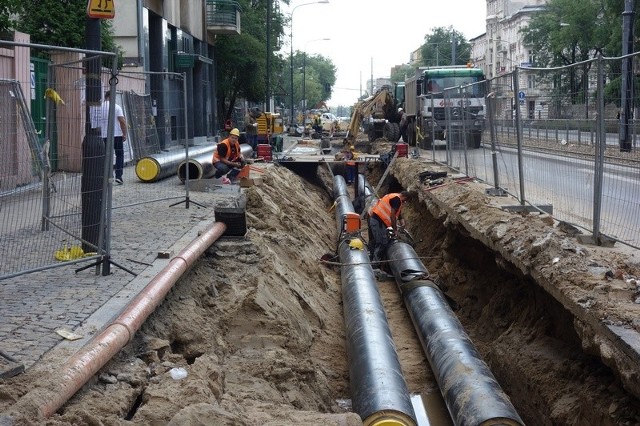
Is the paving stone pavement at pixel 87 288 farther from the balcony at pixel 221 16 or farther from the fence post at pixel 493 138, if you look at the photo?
the balcony at pixel 221 16

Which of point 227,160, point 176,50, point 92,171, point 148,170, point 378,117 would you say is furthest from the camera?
point 378,117

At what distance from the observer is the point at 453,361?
8.05 meters

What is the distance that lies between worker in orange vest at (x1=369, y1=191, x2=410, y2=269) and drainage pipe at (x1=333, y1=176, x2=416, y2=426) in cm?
157

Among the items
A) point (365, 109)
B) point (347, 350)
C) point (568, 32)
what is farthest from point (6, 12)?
point (568, 32)

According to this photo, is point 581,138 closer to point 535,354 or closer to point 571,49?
point 535,354

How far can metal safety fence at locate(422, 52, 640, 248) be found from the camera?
8133 mm

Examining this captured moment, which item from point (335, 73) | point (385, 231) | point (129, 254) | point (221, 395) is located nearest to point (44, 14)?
point (385, 231)

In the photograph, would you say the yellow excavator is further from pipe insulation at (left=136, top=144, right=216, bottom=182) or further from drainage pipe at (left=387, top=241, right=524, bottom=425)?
drainage pipe at (left=387, top=241, right=524, bottom=425)

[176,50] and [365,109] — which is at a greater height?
[176,50]

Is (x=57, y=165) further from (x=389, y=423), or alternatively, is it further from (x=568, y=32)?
(x=568, y=32)

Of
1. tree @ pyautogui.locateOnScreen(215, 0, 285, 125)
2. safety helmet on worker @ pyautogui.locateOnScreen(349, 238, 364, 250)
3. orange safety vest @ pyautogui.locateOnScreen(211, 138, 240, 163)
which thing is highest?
tree @ pyautogui.locateOnScreen(215, 0, 285, 125)

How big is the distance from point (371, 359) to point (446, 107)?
1163 cm

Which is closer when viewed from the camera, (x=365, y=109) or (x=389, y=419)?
(x=389, y=419)

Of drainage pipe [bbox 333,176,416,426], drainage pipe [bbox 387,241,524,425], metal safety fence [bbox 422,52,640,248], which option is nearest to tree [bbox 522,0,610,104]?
metal safety fence [bbox 422,52,640,248]
